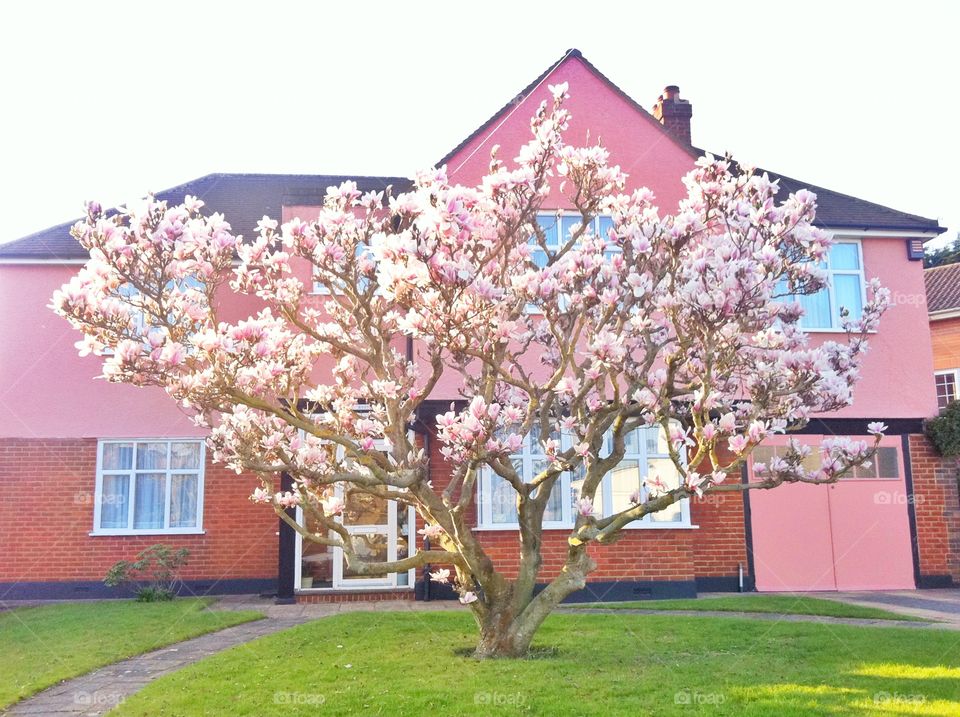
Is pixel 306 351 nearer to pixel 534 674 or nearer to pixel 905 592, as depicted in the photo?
pixel 534 674

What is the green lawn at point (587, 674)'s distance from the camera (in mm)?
6535

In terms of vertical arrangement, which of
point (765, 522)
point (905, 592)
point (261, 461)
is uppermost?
point (261, 461)

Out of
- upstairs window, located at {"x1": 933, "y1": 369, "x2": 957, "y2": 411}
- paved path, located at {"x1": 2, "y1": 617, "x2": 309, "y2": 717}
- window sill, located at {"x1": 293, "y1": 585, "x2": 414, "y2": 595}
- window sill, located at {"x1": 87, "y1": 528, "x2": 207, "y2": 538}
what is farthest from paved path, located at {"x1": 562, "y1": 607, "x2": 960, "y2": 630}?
upstairs window, located at {"x1": 933, "y1": 369, "x2": 957, "y2": 411}

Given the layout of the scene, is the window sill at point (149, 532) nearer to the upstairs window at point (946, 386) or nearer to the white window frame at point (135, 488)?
the white window frame at point (135, 488)

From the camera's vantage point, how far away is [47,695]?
293 inches

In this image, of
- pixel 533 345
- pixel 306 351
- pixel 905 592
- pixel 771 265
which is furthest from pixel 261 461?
pixel 905 592

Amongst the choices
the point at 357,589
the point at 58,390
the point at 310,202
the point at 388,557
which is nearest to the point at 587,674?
the point at 388,557

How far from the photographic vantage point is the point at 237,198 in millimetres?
17453

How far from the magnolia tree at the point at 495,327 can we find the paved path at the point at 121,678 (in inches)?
79.3

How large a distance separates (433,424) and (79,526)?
626 cm

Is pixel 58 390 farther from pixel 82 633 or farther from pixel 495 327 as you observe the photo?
pixel 495 327

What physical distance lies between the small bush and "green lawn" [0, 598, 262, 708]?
48 cm

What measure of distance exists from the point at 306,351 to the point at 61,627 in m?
5.25

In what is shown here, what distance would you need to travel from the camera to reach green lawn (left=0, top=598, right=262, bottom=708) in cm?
824
